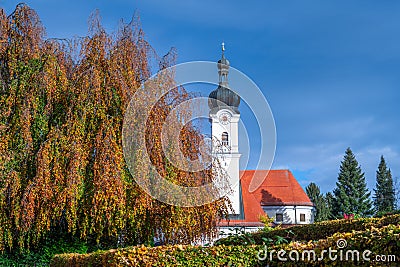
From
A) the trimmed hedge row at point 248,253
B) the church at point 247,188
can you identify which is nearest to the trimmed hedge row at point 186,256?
the trimmed hedge row at point 248,253

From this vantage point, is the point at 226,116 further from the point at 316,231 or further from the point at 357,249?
the point at 357,249

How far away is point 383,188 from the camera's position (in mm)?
38625

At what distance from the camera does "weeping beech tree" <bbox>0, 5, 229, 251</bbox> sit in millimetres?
9977

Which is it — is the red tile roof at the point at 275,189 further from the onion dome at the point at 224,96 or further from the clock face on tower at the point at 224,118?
the onion dome at the point at 224,96

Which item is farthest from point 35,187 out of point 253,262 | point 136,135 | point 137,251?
point 253,262

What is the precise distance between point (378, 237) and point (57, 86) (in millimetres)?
8757

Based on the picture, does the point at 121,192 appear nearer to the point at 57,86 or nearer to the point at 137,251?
the point at 57,86

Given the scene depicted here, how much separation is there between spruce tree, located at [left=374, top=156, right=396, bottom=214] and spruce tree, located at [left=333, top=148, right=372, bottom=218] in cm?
197

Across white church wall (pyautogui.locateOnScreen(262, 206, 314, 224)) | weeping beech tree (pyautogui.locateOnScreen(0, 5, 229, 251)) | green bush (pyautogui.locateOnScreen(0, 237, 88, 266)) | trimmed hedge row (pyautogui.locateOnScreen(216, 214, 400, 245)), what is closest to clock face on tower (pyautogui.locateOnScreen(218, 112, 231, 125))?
white church wall (pyautogui.locateOnScreen(262, 206, 314, 224))

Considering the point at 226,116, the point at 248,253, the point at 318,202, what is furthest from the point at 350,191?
the point at 248,253

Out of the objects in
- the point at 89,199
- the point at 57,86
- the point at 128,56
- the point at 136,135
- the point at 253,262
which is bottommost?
the point at 253,262

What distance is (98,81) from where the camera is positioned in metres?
10.8

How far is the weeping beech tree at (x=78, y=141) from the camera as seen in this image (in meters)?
9.98

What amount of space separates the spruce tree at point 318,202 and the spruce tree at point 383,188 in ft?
13.7
